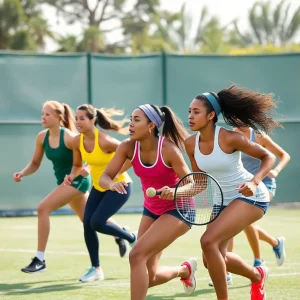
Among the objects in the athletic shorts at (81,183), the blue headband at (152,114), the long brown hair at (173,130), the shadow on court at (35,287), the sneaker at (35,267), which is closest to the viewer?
the blue headband at (152,114)

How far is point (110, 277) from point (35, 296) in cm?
131

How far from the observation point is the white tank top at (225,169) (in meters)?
7.16

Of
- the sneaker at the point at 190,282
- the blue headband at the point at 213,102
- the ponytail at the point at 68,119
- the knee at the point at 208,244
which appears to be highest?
the blue headband at the point at 213,102

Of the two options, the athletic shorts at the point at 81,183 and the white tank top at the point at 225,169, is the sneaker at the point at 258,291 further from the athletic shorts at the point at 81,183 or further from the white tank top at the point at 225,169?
the athletic shorts at the point at 81,183

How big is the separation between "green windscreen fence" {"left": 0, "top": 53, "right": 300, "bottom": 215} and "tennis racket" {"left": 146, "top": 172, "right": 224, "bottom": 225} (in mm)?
10152

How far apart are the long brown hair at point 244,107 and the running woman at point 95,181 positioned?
191 centimetres

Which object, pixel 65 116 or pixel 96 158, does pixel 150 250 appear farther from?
pixel 65 116

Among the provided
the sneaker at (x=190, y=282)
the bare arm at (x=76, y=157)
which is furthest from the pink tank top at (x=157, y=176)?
the bare arm at (x=76, y=157)

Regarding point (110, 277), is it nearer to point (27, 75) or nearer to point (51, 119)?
point (51, 119)

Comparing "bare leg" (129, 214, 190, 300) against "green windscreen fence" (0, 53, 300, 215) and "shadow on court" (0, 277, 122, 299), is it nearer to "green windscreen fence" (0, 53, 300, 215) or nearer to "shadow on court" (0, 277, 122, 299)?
"shadow on court" (0, 277, 122, 299)

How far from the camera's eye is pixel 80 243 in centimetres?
1268

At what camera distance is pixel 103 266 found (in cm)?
1025

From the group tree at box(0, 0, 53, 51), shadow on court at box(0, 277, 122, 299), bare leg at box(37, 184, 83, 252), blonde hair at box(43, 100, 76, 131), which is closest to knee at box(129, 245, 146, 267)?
shadow on court at box(0, 277, 122, 299)

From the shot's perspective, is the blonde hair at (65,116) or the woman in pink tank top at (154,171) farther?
the blonde hair at (65,116)
